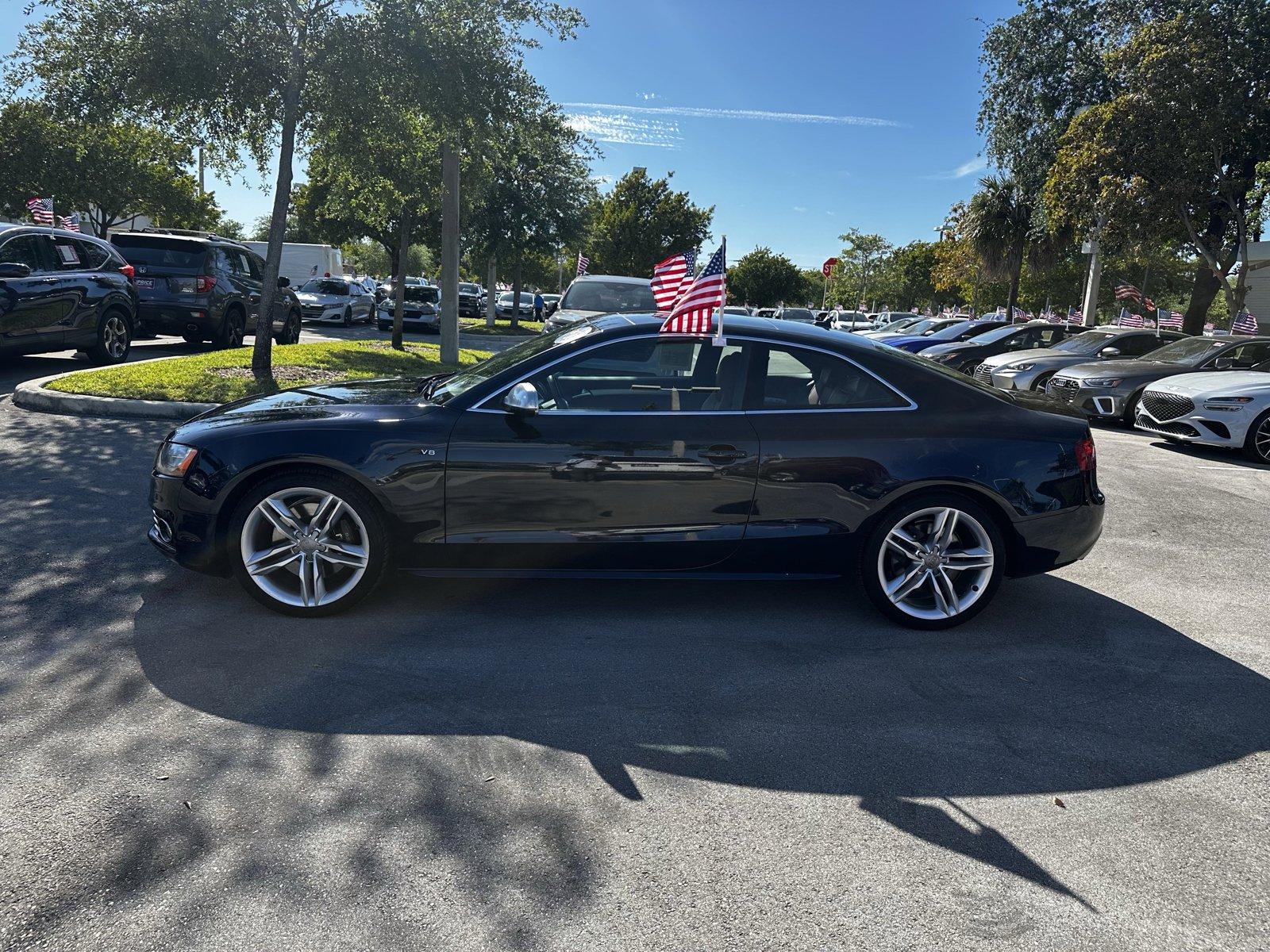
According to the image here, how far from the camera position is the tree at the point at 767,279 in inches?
3302

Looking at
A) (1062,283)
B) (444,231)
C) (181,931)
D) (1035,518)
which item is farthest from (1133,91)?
(1062,283)

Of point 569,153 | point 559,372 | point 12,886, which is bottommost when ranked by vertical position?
point 12,886

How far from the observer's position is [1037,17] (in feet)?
75.1

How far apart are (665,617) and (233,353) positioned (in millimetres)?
11165

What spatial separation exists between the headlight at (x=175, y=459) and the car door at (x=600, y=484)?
1223 mm

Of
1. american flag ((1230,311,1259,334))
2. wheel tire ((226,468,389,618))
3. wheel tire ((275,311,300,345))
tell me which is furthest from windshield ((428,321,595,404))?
american flag ((1230,311,1259,334))

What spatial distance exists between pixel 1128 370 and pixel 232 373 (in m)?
12.2

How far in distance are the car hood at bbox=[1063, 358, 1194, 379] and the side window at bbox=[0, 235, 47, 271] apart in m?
13.8

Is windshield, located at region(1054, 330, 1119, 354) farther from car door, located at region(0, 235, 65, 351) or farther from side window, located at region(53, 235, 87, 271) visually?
car door, located at region(0, 235, 65, 351)

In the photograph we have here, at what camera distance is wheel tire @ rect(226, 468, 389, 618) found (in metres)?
4.30

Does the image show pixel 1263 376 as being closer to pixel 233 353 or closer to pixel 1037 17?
pixel 233 353

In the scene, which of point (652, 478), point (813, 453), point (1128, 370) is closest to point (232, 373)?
point (652, 478)

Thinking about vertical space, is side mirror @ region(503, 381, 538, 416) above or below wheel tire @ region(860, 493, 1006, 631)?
above

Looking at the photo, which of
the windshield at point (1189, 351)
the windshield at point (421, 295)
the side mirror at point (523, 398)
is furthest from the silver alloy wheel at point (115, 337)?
the windshield at point (421, 295)
